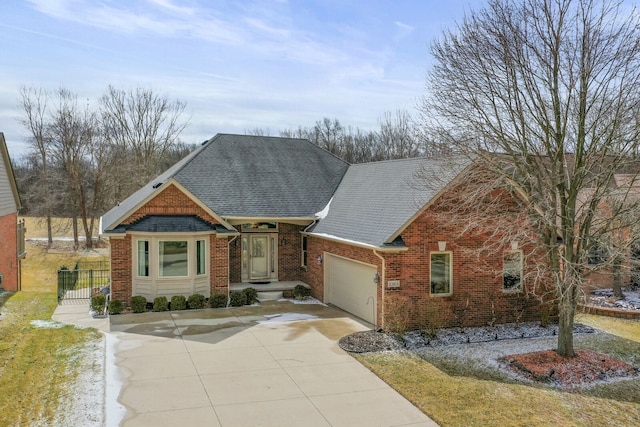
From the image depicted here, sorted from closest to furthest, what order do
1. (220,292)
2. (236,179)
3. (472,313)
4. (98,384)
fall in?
(98,384)
(472,313)
(220,292)
(236,179)

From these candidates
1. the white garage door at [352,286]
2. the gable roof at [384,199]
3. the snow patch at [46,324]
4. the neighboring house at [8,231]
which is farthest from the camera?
the neighboring house at [8,231]

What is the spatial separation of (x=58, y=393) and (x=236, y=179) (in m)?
13.2

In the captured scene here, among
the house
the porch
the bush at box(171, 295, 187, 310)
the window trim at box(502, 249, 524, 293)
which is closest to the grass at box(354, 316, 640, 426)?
the house

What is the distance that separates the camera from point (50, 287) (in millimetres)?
26531

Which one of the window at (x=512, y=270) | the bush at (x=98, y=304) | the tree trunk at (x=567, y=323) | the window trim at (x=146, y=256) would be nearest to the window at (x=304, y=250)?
the window trim at (x=146, y=256)

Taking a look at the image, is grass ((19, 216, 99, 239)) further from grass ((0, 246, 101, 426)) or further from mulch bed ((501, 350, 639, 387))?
mulch bed ((501, 350, 639, 387))

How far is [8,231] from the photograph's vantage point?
77.7 feet

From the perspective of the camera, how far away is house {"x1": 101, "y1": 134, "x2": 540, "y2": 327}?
14789 millimetres

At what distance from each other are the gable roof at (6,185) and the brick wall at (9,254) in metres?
0.49

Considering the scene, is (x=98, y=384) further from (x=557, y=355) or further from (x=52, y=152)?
(x=52, y=152)

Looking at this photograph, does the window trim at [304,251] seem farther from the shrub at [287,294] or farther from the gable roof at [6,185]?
the gable roof at [6,185]

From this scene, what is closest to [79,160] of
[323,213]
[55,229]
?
[55,229]

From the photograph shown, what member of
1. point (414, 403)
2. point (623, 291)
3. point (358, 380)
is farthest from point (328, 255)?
point (623, 291)

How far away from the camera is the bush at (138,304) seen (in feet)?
54.5
